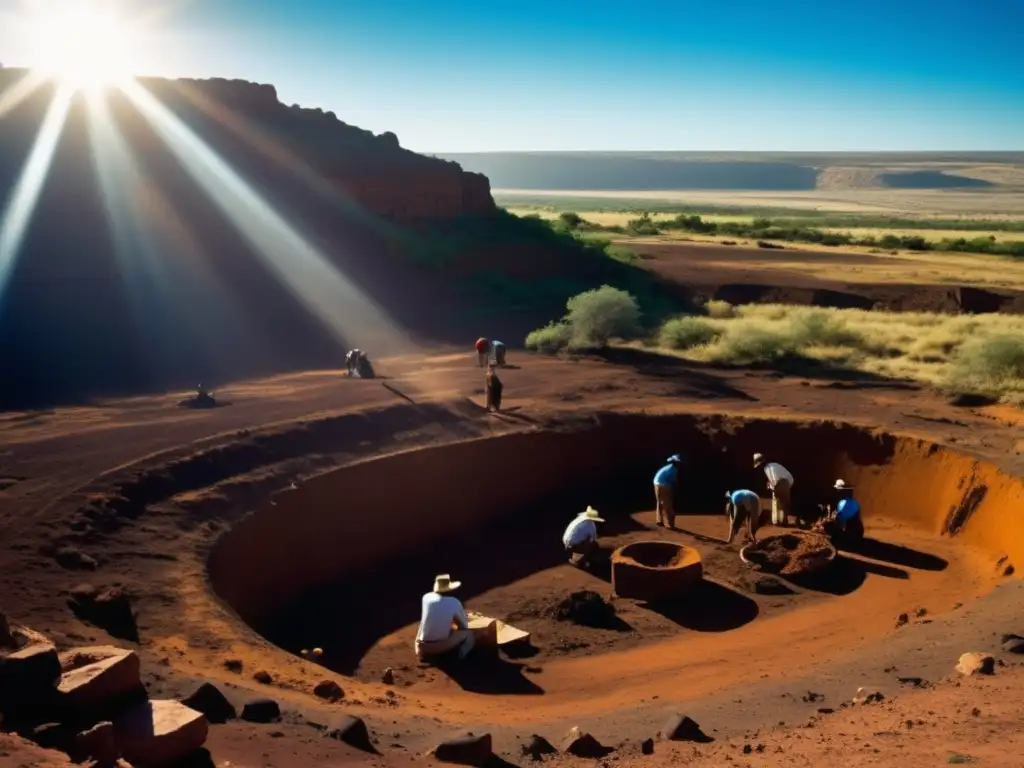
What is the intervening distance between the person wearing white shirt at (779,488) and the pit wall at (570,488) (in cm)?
153

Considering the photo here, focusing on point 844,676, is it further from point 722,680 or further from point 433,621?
point 433,621

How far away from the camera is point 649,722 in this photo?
8.13 metres

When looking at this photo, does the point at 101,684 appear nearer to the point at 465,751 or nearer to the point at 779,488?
the point at 465,751

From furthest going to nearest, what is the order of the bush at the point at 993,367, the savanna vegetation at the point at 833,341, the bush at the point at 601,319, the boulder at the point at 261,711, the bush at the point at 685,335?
1. the bush at the point at 685,335
2. the bush at the point at 601,319
3. the savanna vegetation at the point at 833,341
4. the bush at the point at 993,367
5. the boulder at the point at 261,711

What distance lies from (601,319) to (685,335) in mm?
2545

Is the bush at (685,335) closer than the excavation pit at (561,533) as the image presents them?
No

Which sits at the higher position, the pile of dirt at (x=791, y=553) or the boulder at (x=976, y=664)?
the boulder at (x=976, y=664)

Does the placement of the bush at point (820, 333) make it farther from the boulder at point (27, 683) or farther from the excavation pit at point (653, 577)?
the boulder at point (27, 683)

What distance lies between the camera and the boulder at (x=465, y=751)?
6.86 metres

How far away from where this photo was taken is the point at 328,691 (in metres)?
8.56

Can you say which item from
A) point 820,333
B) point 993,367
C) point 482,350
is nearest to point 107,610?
point 482,350

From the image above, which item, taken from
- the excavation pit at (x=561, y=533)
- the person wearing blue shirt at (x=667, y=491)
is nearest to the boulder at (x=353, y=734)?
the excavation pit at (x=561, y=533)

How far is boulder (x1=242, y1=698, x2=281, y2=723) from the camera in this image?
705 centimetres

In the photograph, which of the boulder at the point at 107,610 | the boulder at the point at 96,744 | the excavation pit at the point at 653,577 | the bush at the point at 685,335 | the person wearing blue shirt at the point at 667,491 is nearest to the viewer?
the boulder at the point at 96,744
